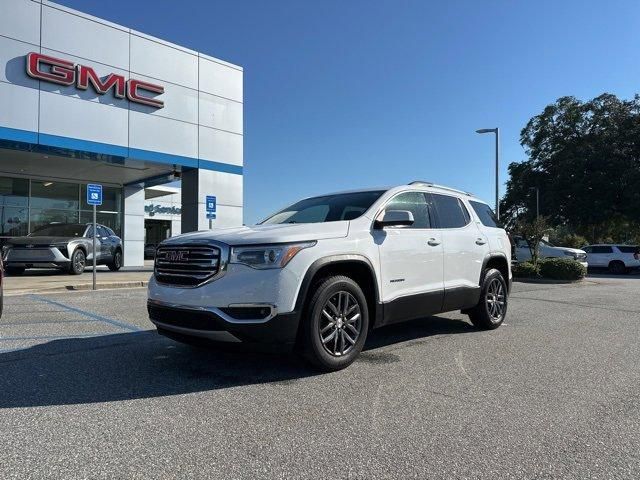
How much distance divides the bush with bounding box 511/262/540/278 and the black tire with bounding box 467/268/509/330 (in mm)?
10991

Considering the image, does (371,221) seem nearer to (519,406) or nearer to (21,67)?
(519,406)

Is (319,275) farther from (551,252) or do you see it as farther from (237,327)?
(551,252)

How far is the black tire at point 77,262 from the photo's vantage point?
15062 millimetres

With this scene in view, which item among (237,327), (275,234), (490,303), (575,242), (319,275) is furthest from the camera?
(575,242)

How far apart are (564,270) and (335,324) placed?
1442cm

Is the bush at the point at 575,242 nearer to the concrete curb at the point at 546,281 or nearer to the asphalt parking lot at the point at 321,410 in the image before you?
the concrete curb at the point at 546,281

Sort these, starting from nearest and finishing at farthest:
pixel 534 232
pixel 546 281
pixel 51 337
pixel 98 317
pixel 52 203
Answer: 1. pixel 51 337
2. pixel 98 317
3. pixel 546 281
4. pixel 534 232
5. pixel 52 203

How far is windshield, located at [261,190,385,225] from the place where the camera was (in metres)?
5.40

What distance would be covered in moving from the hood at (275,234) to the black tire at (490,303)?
9.26 ft

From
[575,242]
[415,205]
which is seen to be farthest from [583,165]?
[415,205]

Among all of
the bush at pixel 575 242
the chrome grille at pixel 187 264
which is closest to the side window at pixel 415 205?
the chrome grille at pixel 187 264

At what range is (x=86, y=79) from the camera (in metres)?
15.3

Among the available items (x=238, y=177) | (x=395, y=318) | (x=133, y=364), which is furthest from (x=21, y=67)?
(x=395, y=318)

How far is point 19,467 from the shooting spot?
2.76m
